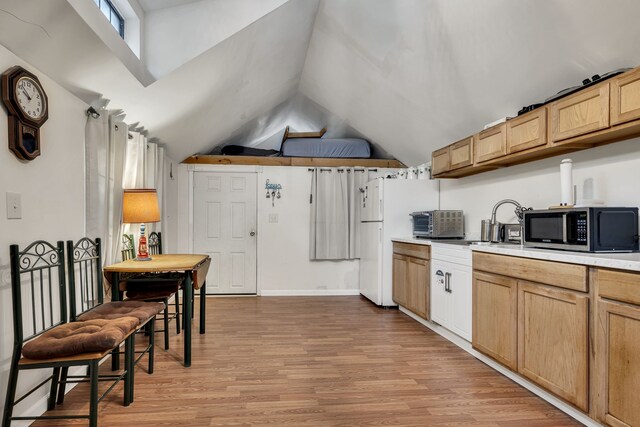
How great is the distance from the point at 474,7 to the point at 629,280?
1.83 m

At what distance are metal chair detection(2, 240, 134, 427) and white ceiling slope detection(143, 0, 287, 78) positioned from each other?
1.45 metres

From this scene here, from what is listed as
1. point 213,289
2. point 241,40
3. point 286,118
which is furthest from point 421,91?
point 213,289

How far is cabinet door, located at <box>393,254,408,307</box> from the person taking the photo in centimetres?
423

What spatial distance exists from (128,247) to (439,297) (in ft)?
9.11

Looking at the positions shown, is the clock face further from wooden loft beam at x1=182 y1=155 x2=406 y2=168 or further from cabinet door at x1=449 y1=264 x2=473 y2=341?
wooden loft beam at x1=182 y1=155 x2=406 y2=168

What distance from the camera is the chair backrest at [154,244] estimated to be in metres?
3.78

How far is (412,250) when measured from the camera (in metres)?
4.05

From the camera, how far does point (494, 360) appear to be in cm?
265

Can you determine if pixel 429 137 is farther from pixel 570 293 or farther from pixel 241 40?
pixel 570 293

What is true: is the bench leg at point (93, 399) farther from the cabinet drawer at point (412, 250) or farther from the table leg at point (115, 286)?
the cabinet drawer at point (412, 250)

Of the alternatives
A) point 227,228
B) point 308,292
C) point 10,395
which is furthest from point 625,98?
point 227,228

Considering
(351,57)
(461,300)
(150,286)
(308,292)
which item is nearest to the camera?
(461,300)

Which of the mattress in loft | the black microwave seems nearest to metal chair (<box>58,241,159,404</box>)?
the black microwave

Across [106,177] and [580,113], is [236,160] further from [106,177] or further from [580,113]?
[580,113]
